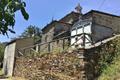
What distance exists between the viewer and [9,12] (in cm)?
1497

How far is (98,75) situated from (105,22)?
597 inches

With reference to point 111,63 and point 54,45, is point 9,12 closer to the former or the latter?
point 111,63

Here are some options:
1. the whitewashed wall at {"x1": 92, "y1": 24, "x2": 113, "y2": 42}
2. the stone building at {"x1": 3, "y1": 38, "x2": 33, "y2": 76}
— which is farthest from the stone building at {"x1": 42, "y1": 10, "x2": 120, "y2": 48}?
the stone building at {"x1": 3, "y1": 38, "x2": 33, "y2": 76}

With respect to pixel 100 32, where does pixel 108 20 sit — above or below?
above

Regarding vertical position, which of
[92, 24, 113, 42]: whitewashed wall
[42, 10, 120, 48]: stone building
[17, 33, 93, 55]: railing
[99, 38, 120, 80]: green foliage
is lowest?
[99, 38, 120, 80]: green foliage

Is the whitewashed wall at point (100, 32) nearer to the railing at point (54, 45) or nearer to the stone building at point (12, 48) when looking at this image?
the railing at point (54, 45)

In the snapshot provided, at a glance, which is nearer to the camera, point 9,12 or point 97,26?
point 9,12

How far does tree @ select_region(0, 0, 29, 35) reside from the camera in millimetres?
14508

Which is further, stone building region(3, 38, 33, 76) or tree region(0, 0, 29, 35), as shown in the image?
stone building region(3, 38, 33, 76)

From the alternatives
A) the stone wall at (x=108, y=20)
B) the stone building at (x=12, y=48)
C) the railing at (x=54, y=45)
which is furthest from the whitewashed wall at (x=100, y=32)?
the stone building at (x=12, y=48)

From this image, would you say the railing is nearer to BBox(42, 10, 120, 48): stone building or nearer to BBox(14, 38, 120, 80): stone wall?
BBox(14, 38, 120, 80): stone wall

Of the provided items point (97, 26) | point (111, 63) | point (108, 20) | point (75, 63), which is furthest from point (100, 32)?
point (111, 63)

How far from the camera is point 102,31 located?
28156mm

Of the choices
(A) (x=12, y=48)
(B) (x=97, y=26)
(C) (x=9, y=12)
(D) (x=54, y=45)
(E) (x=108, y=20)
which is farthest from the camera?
(A) (x=12, y=48)
